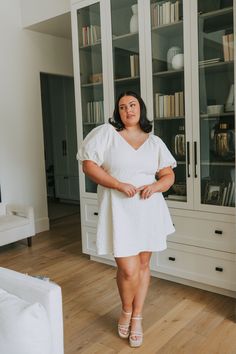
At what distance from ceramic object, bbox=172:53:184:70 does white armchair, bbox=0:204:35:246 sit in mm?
2201

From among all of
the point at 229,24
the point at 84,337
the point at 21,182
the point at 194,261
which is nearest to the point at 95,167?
the point at 84,337

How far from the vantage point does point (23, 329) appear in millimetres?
1045

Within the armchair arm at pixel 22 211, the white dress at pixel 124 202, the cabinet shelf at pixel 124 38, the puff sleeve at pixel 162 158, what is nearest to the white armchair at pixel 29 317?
the white dress at pixel 124 202

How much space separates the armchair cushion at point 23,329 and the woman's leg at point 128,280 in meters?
0.86

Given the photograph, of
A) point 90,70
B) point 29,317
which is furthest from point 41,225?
point 29,317

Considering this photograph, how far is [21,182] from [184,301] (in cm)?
260

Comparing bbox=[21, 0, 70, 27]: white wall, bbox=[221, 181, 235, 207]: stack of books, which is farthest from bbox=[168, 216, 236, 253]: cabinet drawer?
bbox=[21, 0, 70, 27]: white wall

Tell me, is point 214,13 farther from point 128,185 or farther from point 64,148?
point 64,148

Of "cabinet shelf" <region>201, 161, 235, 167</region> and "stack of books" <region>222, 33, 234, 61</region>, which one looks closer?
"stack of books" <region>222, 33, 234, 61</region>

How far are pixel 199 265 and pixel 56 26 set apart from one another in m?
3.18

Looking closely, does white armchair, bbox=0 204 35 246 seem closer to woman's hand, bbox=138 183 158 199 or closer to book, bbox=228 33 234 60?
woman's hand, bbox=138 183 158 199

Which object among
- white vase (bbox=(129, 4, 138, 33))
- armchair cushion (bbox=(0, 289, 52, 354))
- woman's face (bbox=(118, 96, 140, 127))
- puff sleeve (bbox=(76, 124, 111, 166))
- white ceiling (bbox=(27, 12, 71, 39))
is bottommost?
armchair cushion (bbox=(0, 289, 52, 354))

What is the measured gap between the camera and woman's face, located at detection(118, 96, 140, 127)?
194cm

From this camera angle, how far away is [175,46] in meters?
2.73
